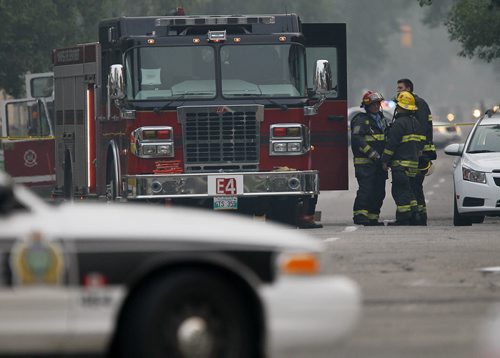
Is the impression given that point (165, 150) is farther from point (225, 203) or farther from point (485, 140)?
point (485, 140)

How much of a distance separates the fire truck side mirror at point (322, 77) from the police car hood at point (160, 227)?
38.1 feet

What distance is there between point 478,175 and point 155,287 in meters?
14.6

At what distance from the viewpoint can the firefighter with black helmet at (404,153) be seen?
2278 cm

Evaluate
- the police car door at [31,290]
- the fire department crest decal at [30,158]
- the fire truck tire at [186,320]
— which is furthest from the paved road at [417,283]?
the fire department crest decal at [30,158]

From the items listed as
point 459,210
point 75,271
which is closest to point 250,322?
point 75,271

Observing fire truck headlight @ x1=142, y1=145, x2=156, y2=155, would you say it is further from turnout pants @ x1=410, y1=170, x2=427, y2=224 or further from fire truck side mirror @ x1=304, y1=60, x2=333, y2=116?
turnout pants @ x1=410, y1=170, x2=427, y2=224

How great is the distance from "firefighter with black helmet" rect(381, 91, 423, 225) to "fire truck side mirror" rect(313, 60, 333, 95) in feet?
8.00

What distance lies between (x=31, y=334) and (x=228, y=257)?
104cm

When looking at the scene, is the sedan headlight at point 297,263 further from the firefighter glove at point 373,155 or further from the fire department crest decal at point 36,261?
the firefighter glove at point 373,155

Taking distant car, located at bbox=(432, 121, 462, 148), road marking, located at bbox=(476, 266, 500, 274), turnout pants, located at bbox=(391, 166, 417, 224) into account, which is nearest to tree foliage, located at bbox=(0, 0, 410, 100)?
turnout pants, located at bbox=(391, 166, 417, 224)

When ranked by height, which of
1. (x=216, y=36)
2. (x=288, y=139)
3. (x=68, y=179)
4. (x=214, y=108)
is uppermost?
(x=216, y=36)

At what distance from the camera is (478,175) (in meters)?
22.5

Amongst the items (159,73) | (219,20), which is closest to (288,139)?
(219,20)

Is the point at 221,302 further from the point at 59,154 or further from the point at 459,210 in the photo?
the point at 59,154
